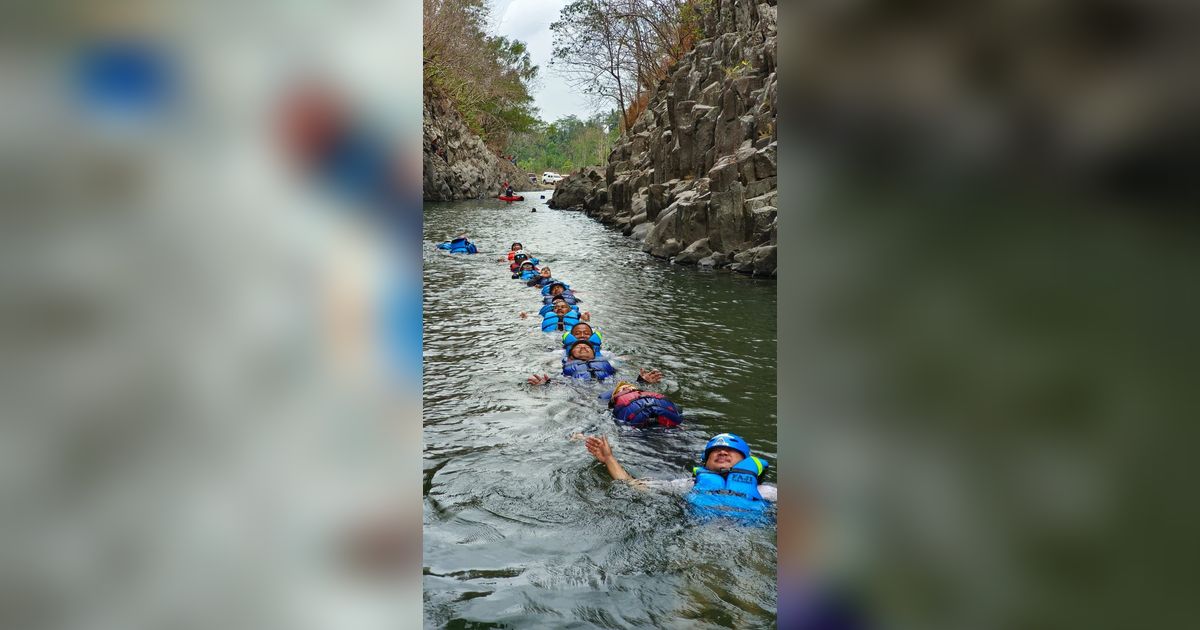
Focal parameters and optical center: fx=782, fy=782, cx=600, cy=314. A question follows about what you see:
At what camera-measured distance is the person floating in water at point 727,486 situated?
6.26 meters

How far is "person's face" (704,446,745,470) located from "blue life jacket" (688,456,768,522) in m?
0.10

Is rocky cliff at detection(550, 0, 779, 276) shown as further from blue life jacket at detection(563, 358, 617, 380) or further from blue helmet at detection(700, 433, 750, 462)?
blue helmet at detection(700, 433, 750, 462)

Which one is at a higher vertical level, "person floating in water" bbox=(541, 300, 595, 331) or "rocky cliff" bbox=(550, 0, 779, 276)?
"rocky cliff" bbox=(550, 0, 779, 276)

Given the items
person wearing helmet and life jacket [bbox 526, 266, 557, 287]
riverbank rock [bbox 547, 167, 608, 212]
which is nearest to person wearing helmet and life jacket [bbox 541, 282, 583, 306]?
person wearing helmet and life jacket [bbox 526, 266, 557, 287]

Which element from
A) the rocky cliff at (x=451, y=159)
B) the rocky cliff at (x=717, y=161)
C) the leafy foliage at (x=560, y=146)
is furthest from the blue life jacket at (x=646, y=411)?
the leafy foliage at (x=560, y=146)

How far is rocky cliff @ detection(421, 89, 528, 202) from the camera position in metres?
50.5
